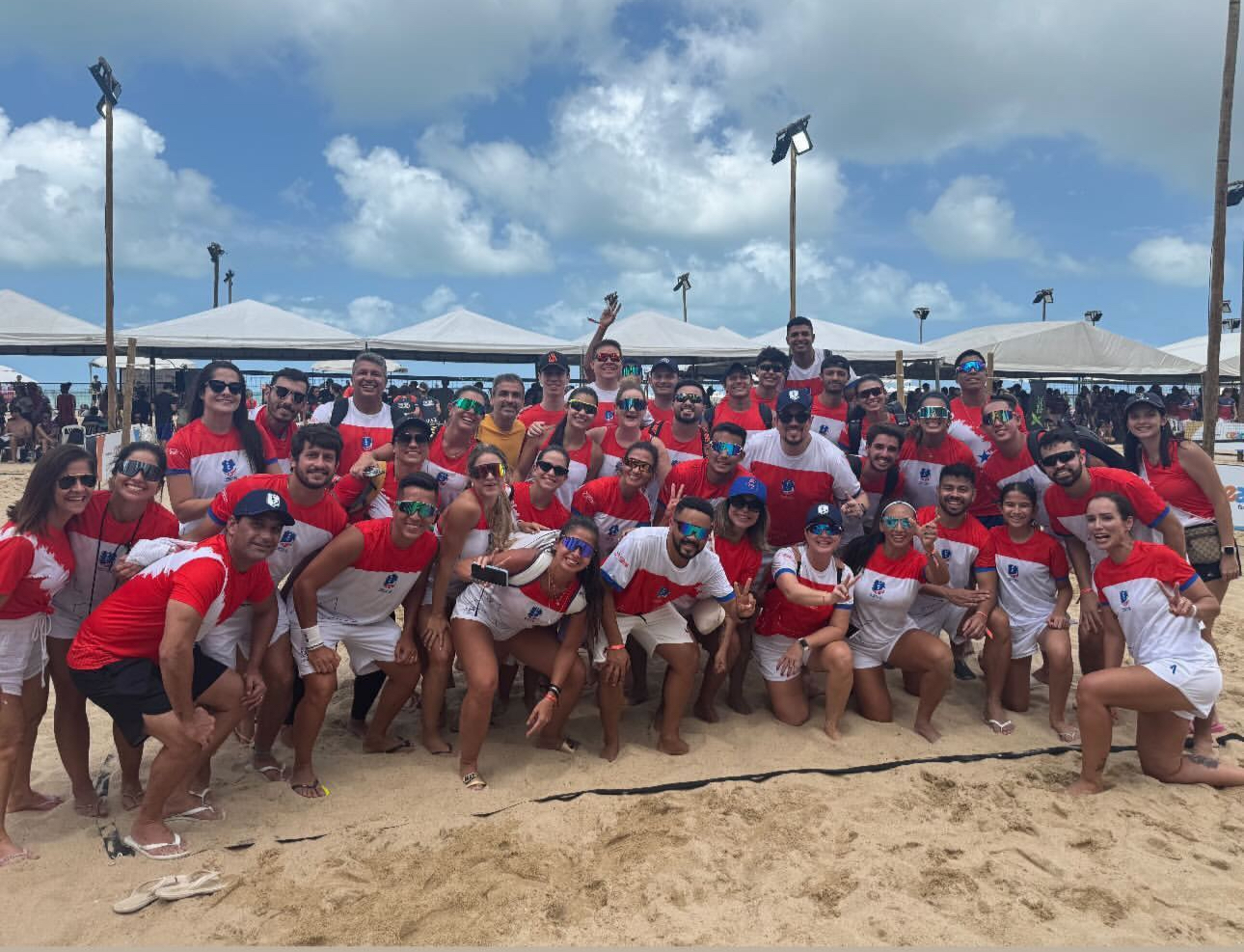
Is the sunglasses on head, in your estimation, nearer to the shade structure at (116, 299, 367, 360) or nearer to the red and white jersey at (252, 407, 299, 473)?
the red and white jersey at (252, 407, 299, 473)

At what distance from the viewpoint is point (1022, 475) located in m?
5.02

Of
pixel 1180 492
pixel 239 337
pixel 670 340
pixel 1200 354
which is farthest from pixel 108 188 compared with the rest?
pixel 1200 354

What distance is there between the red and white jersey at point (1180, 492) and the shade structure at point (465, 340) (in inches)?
487

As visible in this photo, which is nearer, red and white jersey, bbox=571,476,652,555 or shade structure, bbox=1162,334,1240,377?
red and white jersey, bbox=571,476,652,555

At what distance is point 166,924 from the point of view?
2.88 meters

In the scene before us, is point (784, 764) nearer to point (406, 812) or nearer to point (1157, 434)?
point (406, 812)

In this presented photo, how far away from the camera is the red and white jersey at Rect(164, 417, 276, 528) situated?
4285 mm

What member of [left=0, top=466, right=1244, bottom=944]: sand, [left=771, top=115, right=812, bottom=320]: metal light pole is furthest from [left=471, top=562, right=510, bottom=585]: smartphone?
[left=771, top=115, right=812, bottom=320]: metal light pole

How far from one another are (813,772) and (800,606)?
3.11 feet

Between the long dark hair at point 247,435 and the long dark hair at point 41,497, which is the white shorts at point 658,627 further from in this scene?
the long dark hair at point 41,497

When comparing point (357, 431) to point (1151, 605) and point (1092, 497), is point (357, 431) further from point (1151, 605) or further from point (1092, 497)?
point (1151, 605)

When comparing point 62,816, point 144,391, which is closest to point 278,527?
point 62,816

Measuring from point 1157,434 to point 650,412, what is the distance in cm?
351

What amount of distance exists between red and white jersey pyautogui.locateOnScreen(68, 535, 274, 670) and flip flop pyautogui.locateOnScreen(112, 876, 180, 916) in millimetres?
890
